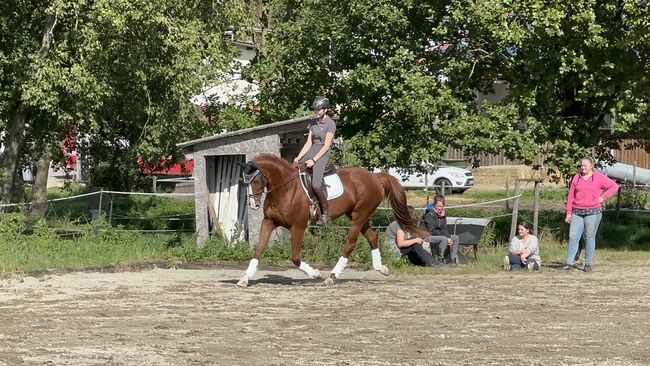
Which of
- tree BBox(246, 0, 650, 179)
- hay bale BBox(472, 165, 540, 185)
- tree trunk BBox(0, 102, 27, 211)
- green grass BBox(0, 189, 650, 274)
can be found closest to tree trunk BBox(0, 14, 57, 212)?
tree trunk BBox(0, 102, 27, 211)

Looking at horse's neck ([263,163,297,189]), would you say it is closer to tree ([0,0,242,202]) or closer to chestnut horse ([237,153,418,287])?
chestnut horse ([237,153,418,287])

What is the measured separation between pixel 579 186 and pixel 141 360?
1016 centimetres

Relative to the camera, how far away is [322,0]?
23.3 metres

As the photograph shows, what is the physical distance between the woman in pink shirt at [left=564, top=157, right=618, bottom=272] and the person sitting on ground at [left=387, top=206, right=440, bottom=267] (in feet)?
7.48

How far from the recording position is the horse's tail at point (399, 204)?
54.2 ft

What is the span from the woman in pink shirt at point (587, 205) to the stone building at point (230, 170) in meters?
4.85

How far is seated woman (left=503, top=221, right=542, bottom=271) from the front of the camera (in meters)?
17.0

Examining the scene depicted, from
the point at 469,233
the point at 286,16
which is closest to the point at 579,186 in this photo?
the point at 469,233

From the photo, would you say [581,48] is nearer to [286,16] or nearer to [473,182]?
[286,16]

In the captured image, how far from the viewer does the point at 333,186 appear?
15445mm

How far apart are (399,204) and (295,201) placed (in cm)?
234

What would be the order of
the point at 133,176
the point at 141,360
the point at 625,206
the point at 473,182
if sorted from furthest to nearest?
the point at 473,182, the point at 133,176, the point at 625,206, the point at 141,360

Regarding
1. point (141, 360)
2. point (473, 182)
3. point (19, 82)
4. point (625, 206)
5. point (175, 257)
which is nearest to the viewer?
point (141, 360)

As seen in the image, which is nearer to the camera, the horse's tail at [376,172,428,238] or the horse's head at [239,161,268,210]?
the horse's head at [239,161,268,210]
